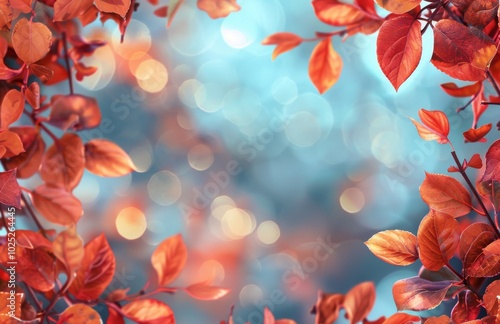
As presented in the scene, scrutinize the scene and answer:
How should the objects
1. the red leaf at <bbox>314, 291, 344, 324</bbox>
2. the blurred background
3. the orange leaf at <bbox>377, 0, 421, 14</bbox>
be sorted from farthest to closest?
the blurred background
the red leaf at <bbox>314, 291, 344, 324</bbox>
the orange leaf at <bbox>377, 0, 421, 14</bbox>

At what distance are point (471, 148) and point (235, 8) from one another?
0.52m

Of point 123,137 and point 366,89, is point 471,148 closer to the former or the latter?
point 366,89

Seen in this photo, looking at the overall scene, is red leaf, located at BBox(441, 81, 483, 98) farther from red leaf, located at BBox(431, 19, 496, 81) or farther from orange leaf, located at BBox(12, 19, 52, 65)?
orange leaf, located at BBox(12, 19, 52, 65)

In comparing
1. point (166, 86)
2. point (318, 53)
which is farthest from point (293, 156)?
point (318, 53)

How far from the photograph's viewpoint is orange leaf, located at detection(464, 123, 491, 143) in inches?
7.0

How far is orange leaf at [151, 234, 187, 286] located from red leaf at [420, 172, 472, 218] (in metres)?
0.13

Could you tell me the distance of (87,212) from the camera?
0.78 metres

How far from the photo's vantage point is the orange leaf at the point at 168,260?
27cm

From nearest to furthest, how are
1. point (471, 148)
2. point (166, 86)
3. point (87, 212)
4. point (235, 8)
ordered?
1. point (235, 8)
2. point (471, 148)
3. point (87, 212)
4. point (166, 86)

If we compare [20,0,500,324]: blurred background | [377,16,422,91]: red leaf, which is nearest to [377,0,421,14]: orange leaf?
[377,16,422,91]: red leaf

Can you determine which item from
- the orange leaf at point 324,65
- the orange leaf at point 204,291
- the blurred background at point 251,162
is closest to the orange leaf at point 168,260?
the orange leaf at point 204,291

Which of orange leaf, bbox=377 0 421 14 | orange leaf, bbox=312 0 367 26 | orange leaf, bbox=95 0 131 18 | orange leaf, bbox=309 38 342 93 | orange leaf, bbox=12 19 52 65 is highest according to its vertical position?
orange leaf, bbox=312 0 367 26

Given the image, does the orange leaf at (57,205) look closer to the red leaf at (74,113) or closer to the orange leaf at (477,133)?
the red leaf at (74,113)

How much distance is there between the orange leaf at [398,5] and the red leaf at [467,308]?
0.10 metres
